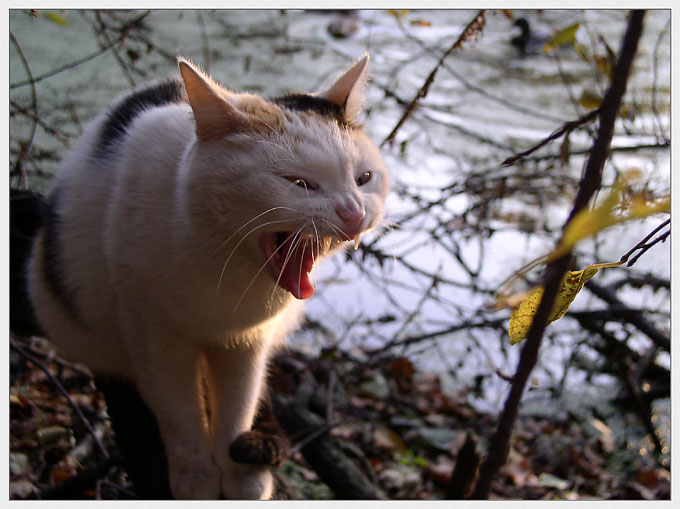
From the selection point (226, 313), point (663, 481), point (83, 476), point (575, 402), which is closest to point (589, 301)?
point (575, 402)

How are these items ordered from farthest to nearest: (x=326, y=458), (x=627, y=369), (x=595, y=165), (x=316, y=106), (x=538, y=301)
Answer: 1. (x=627, y=369)
2. (x=326, y=458)
3. (x=316, y=106)
4. (x=538, y=301)
5. (x=595, y=165)

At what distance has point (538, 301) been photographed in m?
0.78

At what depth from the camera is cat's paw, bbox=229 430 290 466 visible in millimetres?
1707

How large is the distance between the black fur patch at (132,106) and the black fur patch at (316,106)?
392 millimetres

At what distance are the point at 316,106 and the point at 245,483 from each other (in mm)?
1106

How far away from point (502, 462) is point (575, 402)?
2.75 m

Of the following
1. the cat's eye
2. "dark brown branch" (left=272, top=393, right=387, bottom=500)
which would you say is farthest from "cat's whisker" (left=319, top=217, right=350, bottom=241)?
"dark brown branch" (left=272, top=393, right=387, bottom=500)

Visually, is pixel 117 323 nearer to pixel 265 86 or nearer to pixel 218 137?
pixel 218 137

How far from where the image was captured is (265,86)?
3695mm

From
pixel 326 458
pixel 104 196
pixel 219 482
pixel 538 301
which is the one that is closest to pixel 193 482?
pixel 219 482

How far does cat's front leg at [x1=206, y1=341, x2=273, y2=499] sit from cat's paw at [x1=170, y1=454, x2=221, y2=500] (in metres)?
0.04

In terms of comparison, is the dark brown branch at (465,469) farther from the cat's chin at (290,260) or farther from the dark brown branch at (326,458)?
the cat's chin at (290,260)

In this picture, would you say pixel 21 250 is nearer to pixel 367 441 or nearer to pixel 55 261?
pixel 55 261

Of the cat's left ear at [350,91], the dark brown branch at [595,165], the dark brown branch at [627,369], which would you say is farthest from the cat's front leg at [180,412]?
the dark brown branch at [627,369]
